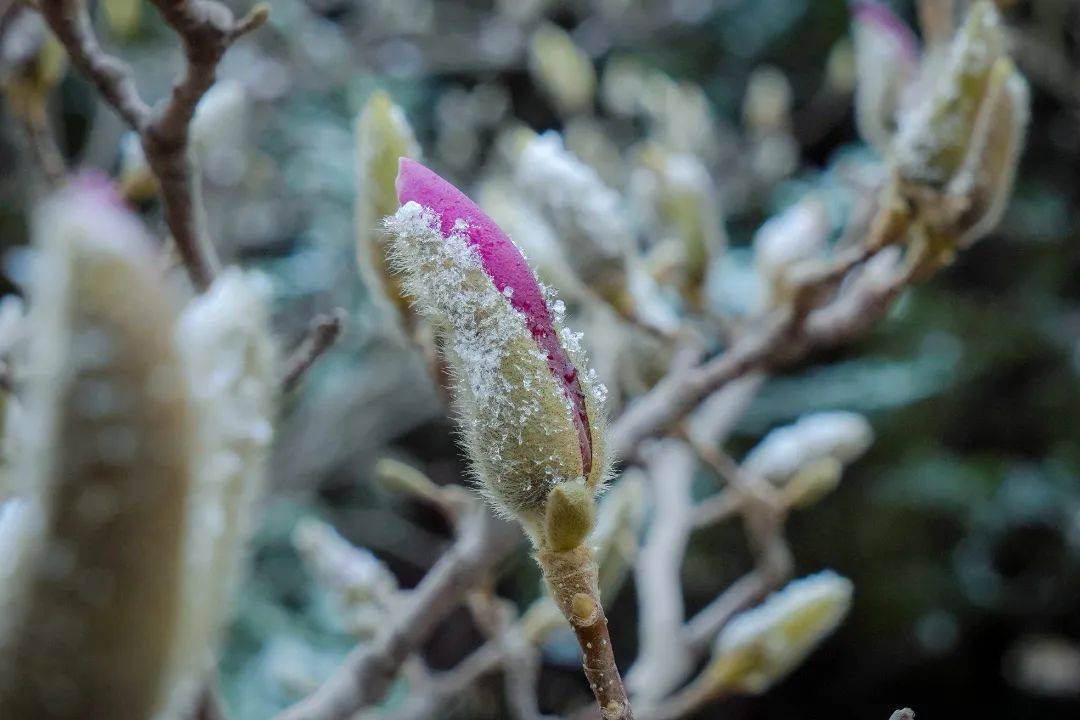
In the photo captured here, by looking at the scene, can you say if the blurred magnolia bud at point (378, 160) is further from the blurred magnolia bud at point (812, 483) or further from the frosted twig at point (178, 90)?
the blurred magnolia bud at point (812, 483)

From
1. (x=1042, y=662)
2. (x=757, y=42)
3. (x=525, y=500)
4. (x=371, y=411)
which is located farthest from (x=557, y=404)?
(x=757, y=42)

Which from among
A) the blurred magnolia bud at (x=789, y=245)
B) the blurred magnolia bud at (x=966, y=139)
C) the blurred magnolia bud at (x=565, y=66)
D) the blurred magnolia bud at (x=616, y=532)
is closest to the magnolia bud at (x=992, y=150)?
the blurred magnolia bud at (x=966, y=139)

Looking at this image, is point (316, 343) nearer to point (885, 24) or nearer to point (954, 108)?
point (954, 108)

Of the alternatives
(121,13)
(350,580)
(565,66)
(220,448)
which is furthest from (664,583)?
(565,66)

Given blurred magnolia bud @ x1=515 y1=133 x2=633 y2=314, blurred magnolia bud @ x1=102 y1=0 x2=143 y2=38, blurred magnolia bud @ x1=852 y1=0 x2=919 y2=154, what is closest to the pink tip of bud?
blurred magnolia bud @ x1=852 y1=0 x2=919 y2=154

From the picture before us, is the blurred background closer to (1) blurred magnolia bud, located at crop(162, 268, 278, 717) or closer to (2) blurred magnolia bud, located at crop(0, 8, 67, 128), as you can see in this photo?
(2) blurred magnolia bud, located at crop(0, 8, 67, 128)

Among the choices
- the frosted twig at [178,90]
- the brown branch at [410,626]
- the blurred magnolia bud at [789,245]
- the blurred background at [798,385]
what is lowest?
the blurred background at [798,385]

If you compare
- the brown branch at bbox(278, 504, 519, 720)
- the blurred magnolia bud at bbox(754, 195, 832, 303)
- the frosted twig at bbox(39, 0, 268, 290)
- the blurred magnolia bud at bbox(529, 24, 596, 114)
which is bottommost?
the blurred magnolia bud at bbox(529, 24, 596, 114)
